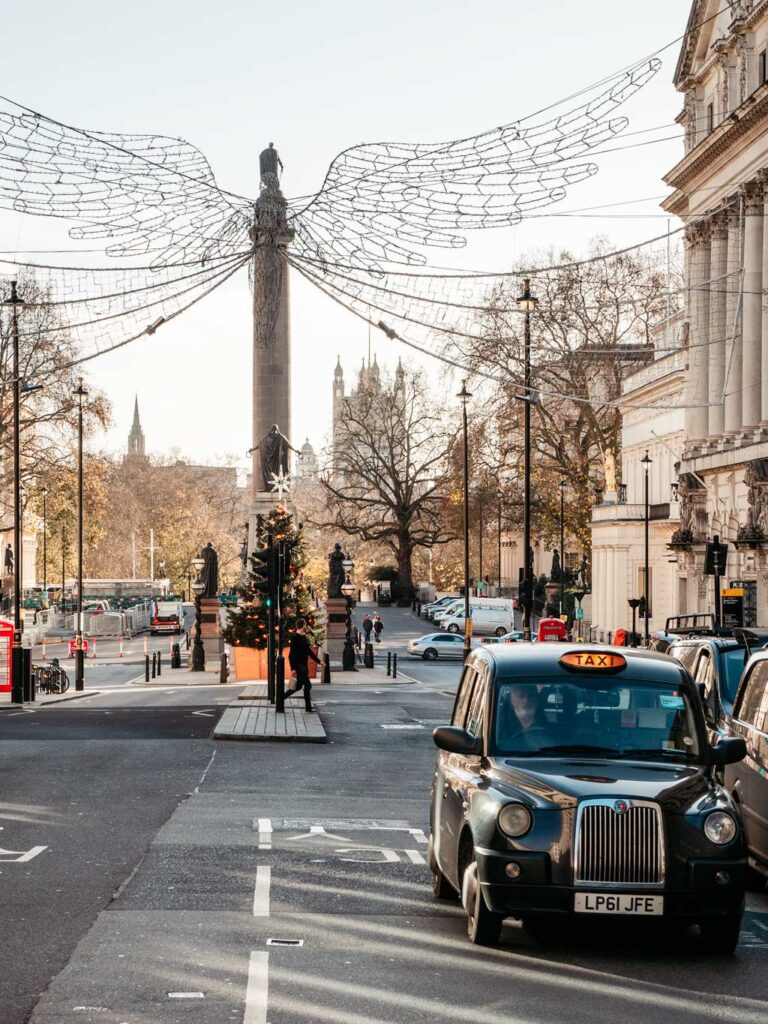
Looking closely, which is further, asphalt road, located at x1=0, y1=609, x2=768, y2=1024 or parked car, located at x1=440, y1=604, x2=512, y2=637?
parked car, located at x1=440, y1=604, x2=512, y2=637

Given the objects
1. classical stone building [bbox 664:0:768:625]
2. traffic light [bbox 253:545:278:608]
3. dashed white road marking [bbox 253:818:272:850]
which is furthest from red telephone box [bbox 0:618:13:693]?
dashed white road marking [bbox 253:818:272:850]

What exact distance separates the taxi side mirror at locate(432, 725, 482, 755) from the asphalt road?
1105mm

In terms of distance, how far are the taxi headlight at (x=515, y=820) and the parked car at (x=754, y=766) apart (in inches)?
115

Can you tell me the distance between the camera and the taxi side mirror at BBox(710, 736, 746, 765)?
1012cm

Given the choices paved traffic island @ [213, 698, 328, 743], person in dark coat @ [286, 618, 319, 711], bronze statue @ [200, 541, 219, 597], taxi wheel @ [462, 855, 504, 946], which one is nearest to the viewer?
taxi wheel @ [462, 855, 504, 946]

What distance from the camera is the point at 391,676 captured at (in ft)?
172

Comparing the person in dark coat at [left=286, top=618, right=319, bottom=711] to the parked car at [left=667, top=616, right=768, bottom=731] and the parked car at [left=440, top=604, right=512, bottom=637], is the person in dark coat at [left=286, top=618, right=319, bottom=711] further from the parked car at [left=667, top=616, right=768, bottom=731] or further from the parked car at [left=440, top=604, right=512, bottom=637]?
the parked car at [left=440, top=604, right=512, bottom=637]

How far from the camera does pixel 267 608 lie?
45156 mm

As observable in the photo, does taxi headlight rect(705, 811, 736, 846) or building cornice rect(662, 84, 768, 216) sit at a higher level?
building cornice rect(662, 84, 768, 216)

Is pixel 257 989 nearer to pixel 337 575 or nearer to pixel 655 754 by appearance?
pixel 655 754

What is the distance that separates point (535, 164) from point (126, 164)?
619 centimetres

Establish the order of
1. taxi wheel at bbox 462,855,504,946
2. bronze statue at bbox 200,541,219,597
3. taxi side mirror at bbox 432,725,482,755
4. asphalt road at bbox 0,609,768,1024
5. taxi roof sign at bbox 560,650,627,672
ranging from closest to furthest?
1. asphalt road at bbox 0,609,768,1024
2. taxi wheel at bbox 462,855,504,946
3. taxi side mirror at bbox 432,725,482,755
4. taxi roof sign at bbox 560,650,627,672
5. bronze statue at bbox 200,541,219,597

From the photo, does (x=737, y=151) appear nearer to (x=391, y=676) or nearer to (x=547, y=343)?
(x=391, y=676)

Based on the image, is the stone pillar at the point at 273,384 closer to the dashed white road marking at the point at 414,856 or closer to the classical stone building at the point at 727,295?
the classical stone building at the point at 727,295
